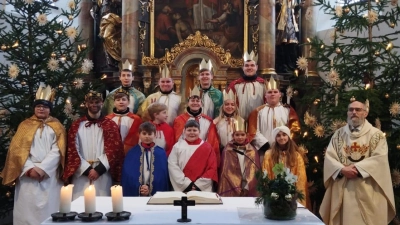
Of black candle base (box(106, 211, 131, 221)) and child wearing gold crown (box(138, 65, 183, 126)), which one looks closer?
black candle base (box(106, 211, 131, 221))

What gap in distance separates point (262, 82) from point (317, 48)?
97 centimetres

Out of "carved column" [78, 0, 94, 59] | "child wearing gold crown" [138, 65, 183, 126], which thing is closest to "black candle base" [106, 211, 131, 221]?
"child wearing gold crown" [138, 65, 183, 126]

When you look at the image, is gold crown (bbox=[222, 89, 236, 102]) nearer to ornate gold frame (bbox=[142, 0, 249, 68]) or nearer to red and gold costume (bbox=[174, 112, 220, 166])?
red and gold costume (bbox=[174, 112, 220, 166])

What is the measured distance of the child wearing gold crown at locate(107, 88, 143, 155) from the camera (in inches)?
269

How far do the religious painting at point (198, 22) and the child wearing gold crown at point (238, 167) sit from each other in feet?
18.6

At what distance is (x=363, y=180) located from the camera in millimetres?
6004

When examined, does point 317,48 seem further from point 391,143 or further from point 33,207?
point 33,207

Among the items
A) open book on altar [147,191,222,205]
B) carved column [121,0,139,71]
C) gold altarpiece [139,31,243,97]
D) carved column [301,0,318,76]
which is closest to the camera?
open book on altar [147,191,222,205]

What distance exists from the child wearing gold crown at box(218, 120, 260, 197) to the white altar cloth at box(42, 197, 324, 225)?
1873 millimetres

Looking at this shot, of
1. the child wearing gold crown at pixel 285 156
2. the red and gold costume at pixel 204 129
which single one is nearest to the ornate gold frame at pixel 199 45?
the red and gold costume at pixel 204 129

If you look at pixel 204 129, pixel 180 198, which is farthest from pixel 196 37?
pixel 180 198

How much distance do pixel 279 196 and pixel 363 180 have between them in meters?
2.98

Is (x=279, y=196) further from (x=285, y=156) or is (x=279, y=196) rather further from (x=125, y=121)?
(x=125, y=121)

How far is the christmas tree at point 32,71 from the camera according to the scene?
7766mm
